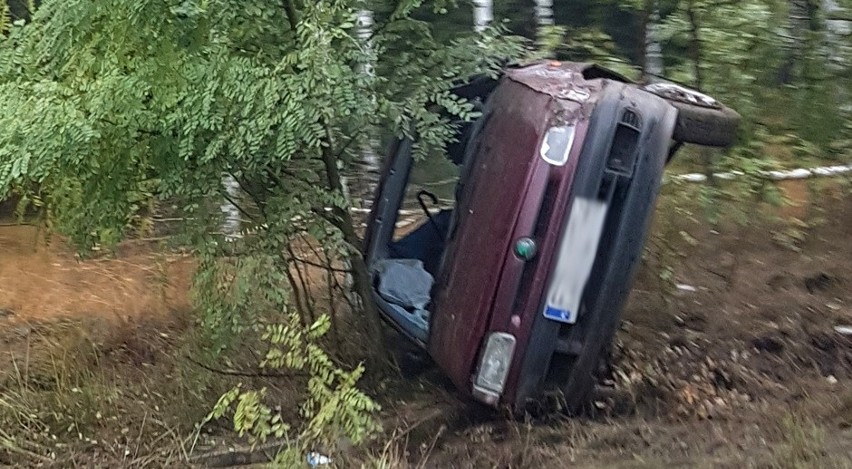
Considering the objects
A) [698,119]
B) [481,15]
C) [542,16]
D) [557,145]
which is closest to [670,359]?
[698,119]

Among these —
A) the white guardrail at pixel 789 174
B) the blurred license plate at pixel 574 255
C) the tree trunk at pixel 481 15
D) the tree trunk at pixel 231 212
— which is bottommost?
the tree trunk at pixel 231 212

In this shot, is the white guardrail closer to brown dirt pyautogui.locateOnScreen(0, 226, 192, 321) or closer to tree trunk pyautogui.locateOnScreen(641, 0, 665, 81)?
tree trunk pyautogui.locateOnScreen(641, 0, 665, 81)

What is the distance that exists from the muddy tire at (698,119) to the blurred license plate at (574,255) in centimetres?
73

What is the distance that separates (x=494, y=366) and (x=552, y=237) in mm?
603

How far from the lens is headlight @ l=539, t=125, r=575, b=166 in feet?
13.2

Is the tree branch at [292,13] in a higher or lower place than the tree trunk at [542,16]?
lower

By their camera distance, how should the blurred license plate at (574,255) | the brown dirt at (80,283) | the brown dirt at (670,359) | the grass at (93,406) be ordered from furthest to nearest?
1. the brown dirt at (80,283)
2. the grass at (93,406)
3. the brown dirt at (670,359)
4. the blurred license plate at (574,255)

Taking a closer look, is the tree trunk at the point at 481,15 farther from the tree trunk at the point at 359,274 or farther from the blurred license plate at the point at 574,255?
the blurred license plate at the point at 574,255

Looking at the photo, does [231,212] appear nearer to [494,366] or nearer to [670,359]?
[494,366]

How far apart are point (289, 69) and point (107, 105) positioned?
0.84 m

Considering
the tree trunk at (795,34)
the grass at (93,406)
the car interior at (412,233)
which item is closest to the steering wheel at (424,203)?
the car interior at (412,233)

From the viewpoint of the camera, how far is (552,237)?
3973mm

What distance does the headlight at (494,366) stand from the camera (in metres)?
4.07

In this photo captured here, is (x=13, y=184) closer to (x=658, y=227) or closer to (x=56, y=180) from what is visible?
(x=56, y=180)
